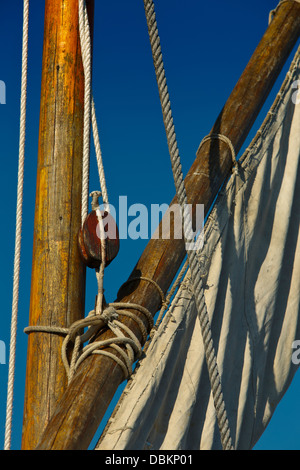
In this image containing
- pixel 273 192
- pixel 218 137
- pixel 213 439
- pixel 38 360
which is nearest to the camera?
pixel 38 360

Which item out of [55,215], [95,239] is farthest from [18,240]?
[95,239]

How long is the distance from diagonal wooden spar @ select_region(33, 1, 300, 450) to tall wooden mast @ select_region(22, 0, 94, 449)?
0.19m

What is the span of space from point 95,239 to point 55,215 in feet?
0.71

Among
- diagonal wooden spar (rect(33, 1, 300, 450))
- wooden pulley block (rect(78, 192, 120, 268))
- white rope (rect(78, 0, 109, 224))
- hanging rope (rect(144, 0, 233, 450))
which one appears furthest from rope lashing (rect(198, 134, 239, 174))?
wooden pulley block (rect(78, 192, 120, 268))

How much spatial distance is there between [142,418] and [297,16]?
226cm

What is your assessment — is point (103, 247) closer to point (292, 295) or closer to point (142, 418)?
point (142, 418)

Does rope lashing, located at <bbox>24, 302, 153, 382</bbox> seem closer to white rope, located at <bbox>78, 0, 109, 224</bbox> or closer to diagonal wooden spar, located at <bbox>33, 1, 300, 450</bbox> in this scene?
diagonal wooden spar, located at <bbox>33, 1, 300, 450</bbox>

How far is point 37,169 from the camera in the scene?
3381mm

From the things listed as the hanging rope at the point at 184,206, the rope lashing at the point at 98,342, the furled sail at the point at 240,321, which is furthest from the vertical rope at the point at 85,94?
the furled sail at the point at 240,321

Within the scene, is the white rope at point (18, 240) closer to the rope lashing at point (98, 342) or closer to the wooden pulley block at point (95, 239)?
the rope lashing at point (98, 342)

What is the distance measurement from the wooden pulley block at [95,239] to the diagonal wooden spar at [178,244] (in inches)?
9.5

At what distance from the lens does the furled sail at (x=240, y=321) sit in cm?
339

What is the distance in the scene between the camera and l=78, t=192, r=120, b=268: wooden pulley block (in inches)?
124
